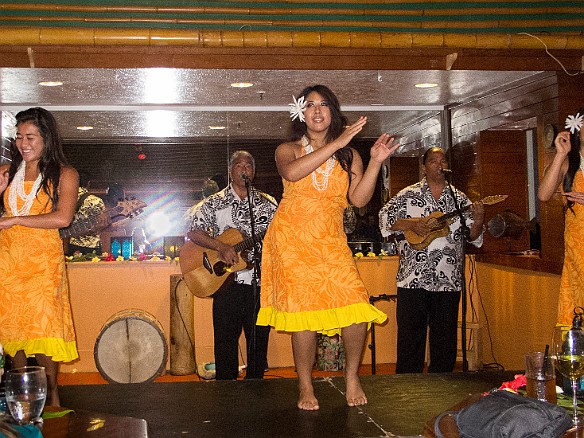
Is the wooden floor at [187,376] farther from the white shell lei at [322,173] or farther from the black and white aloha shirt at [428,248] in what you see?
the white shell lei at [322,173]

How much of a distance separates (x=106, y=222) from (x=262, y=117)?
2.85 metres

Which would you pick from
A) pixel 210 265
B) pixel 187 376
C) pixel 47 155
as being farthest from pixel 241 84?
pixel 47 155

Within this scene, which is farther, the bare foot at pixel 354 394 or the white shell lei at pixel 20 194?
the white shell lei at pixel 20 194

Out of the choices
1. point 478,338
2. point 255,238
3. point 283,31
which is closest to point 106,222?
point 255,238

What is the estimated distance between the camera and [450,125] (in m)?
8.11

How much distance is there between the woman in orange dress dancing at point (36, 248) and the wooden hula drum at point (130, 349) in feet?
7.18

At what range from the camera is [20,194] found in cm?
401

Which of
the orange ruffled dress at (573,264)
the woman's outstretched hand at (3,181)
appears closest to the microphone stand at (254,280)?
the woman's outstretched hand at (3,181)

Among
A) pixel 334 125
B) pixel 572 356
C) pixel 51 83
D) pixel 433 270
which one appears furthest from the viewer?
pixel 51 83

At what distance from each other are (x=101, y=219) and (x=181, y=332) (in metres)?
2.01

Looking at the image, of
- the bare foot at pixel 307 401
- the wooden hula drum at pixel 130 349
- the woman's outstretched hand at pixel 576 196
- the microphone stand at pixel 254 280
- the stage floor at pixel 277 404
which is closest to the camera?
the stage floor at pixel 277 404

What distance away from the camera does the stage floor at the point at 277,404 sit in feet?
11.4

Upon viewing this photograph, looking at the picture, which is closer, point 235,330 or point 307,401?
point 307,401

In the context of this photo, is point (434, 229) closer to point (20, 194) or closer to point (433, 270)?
point (433, 270)
